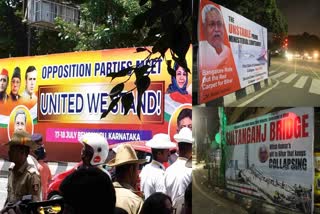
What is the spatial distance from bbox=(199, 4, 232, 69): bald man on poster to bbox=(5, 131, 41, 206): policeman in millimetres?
2704

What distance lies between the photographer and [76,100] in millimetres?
9758

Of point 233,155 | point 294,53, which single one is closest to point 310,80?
point 294,53

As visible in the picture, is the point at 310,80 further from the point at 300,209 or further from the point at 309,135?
the point at 300,209

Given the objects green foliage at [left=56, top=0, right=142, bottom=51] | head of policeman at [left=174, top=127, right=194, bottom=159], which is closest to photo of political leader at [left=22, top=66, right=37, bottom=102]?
green foliage at [left=56, top=0, right=142, bottom=51]

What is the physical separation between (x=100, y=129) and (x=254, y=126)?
322 inches

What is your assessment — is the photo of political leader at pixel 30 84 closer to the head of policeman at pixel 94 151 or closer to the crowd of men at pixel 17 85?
the crowd of men at pixel 17 85

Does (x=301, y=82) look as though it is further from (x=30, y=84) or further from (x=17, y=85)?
(x=17, y=85)

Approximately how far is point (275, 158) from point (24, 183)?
2898 mm

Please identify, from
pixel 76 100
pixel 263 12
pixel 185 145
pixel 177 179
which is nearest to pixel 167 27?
pixel 263 12

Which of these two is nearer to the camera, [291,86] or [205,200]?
[291,86]

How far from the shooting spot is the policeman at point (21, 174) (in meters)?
3.78

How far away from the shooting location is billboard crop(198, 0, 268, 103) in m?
1.27

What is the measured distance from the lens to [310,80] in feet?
3.92

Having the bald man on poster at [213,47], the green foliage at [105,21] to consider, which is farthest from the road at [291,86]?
the green foliage at [105,21]
